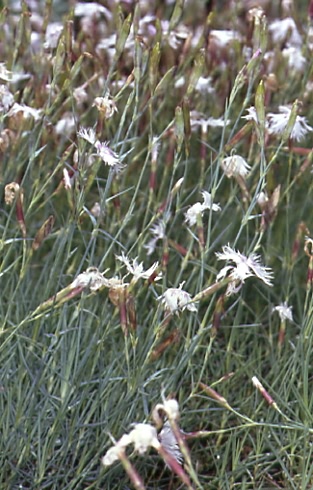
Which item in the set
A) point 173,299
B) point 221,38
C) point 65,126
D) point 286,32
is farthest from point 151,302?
point 286,32

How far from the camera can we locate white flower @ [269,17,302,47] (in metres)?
2.48

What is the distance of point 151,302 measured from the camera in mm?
2191

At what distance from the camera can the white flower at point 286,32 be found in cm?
248

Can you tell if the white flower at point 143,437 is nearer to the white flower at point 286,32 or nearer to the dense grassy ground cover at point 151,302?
the dense grassy ground cover at point 151,302

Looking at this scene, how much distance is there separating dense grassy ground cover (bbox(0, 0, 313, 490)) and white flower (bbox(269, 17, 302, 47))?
13mm

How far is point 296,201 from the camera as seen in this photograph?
2.56m

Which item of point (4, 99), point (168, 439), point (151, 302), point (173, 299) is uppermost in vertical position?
point (4, 99)

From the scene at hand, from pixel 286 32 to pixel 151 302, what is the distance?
849mm

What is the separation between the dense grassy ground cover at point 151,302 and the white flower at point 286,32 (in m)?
0.01

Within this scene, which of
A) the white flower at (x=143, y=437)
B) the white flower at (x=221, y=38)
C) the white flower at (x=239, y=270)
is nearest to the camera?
the white flower at (x=143, y=437)

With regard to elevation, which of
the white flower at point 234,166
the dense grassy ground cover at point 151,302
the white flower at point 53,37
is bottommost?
the dense grassy ground cover at point 151,302

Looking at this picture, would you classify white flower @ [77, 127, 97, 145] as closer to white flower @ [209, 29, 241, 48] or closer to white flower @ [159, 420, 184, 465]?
white flower @ [159, 420, 184, 465]

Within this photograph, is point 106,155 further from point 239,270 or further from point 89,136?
point 239,270

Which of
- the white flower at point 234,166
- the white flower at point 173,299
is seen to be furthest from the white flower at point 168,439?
the white flower at point 234,166
